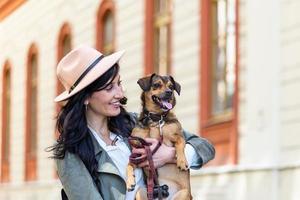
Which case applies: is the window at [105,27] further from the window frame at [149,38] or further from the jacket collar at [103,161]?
the jacket collar at [103,161]

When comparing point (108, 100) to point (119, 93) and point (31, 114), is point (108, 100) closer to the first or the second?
point (119, 93)

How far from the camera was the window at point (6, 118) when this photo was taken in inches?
1292

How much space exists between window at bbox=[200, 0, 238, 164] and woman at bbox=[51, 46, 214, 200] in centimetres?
1112

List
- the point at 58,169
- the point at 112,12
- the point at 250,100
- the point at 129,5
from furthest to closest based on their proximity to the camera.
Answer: the point at 112,12
the point at 129,5
the point at 250,100
the point at 58,169

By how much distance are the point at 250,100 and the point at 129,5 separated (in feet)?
19.9

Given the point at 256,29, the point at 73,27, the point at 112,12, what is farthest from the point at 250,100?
the point at 73,27

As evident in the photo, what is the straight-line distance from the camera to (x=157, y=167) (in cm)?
540

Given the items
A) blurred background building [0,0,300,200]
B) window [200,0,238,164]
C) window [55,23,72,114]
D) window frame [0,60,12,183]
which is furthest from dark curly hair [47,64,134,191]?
window frame [0,60,12,183]

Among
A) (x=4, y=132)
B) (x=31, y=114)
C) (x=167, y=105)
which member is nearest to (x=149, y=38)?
(x=31, y=114)

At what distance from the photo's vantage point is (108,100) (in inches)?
212

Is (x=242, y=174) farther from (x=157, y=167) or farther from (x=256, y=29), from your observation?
(x=157, y=167)

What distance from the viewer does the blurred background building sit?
1502cm

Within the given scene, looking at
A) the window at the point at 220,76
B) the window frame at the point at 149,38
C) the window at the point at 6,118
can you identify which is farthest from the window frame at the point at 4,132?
the window at the point at 220,76

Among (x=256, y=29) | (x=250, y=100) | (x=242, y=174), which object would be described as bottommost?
(x=242, y=174)
